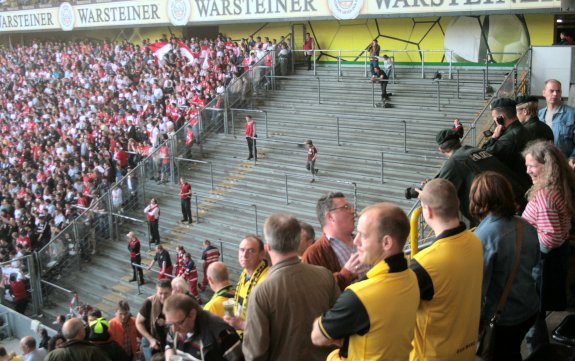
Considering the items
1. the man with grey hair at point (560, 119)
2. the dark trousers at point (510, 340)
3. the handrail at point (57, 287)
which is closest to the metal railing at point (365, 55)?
the handrail at point (57, 287)

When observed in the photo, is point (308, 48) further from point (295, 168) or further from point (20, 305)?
point (20, 305)

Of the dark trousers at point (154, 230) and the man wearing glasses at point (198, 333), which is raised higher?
the man wearing glasses at point (198, 333)

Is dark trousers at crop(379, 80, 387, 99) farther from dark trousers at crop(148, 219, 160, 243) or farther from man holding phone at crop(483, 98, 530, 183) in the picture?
man holding phone at crop(483, 98, 530, 183)

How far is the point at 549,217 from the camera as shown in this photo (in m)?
4.45

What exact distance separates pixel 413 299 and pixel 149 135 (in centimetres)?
1807

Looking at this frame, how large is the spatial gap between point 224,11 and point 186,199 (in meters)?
11.3

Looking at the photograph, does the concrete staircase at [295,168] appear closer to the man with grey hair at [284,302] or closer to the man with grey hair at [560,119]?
the man with grey hair at [560,119]

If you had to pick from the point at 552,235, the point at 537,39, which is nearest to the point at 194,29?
the point at 537,39

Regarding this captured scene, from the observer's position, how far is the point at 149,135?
799 inches

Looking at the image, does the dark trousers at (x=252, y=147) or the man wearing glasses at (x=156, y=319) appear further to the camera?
the dark trousers at (x=252, y=147)

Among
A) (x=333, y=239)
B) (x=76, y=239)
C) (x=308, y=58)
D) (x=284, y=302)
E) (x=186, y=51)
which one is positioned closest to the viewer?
(x=284, y=302)

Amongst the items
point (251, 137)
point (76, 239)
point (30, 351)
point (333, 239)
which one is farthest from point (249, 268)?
point (251, 137)

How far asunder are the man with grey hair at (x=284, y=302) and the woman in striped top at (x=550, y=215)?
189 cm

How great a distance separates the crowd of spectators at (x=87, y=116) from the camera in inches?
714
